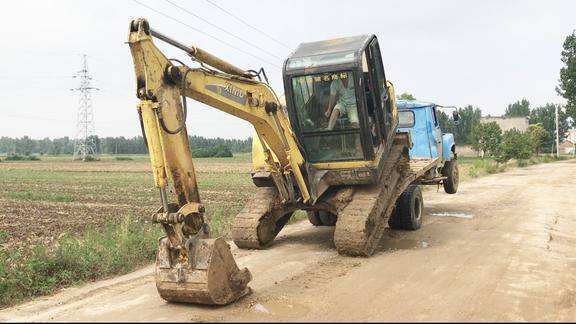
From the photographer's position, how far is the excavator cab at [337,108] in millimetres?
8820

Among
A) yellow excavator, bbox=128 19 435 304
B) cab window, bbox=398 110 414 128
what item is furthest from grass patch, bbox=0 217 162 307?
cab window, bbox=398 110 414 128

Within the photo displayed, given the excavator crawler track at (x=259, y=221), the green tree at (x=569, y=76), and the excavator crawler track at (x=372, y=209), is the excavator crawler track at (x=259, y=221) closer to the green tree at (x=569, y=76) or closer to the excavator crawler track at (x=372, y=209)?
the excavator crawler track at (x=372, y=209)

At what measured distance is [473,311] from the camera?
5.48 metres

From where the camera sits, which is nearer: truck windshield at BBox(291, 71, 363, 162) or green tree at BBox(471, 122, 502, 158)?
truck windshield at BBox(291, 71, 363, 162)

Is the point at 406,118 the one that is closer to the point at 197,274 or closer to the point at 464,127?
the point at 197,274

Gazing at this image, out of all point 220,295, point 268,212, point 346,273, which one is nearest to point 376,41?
point 268,212

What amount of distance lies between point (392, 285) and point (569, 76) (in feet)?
176

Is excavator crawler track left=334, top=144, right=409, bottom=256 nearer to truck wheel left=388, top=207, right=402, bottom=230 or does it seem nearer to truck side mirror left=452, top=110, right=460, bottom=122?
truck wheel left=388, top=207, right=402, bottom=230

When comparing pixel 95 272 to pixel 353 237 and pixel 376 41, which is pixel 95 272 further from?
pixel 376 41

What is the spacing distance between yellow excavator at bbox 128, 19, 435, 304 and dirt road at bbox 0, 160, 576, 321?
47 centimetres

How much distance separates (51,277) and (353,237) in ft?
14.2

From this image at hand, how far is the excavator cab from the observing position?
8.82 metres

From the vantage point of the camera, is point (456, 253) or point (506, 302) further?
point (456, 253)

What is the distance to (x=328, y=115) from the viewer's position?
359 inches
